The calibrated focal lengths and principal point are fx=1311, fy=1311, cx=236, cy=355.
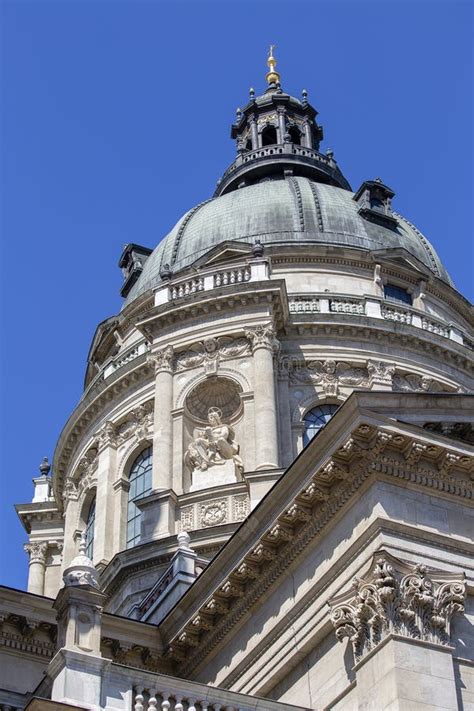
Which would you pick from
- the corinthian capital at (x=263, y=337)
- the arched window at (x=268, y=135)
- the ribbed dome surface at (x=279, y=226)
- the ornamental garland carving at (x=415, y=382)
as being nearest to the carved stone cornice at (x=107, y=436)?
the corinthian capital at (x=263, y=337)

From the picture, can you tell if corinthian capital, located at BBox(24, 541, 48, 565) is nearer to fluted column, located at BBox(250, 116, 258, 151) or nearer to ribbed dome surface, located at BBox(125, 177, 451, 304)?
ribbed dome surface, located at BBox(125, 177, 451, 304)

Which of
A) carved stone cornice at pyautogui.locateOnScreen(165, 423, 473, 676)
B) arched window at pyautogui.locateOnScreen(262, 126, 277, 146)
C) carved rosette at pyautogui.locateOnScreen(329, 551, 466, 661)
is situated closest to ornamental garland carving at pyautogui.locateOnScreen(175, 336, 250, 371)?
carved stone cornice at pyautogui.locateOnScreen(165, 423, 473, 676)

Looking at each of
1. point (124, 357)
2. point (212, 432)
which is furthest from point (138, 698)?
point (124, 357)

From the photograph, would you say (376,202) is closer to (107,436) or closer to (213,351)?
(213,351)

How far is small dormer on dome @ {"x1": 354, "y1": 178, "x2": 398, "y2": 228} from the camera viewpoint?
45372mm

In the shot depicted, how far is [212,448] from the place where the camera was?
3644 centimetres

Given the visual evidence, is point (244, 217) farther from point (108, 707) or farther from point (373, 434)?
point (108, 707)

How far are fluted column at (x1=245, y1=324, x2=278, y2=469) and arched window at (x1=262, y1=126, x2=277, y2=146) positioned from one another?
57.7 ft

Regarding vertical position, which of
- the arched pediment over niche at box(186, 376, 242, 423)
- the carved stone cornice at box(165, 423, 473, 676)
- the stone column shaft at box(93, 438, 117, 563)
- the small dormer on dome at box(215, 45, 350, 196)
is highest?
the small dormer on dome at box(215, 45, 350, 196)

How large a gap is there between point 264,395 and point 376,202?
13.7m

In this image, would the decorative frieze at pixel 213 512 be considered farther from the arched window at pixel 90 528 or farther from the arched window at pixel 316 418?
the arched window at pixel 90 528

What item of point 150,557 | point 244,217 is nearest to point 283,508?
point 150,557

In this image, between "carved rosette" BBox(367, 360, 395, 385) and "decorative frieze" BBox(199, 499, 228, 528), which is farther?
"carved rosette" BBox(367, 360, 395, 385)

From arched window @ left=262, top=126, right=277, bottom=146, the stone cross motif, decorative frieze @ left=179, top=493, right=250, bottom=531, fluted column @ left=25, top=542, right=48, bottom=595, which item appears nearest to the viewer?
decorative frieze @ left=179, top=493, right=250, bottom=531
